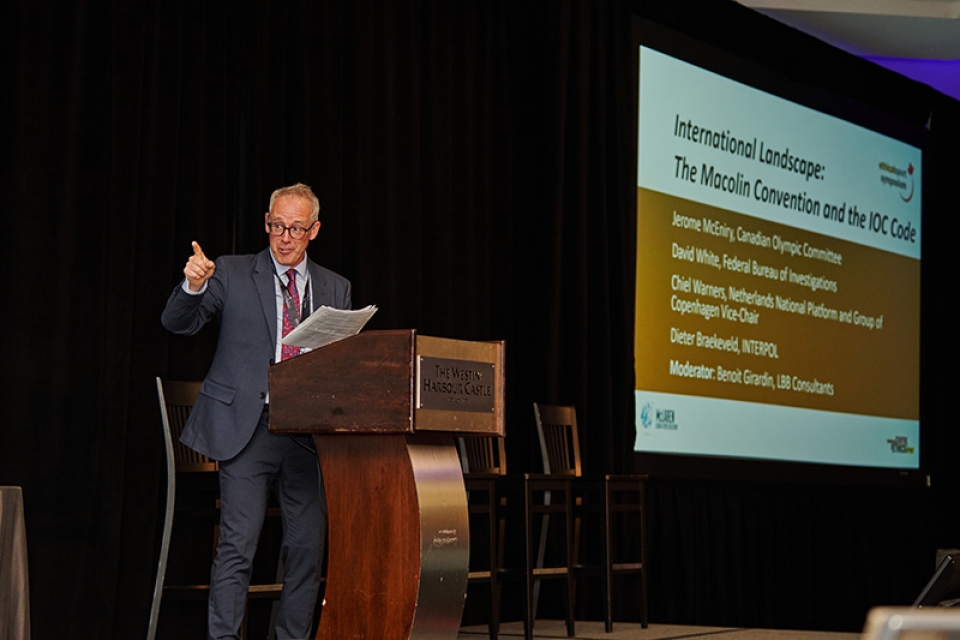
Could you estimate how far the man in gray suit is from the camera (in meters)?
3.19

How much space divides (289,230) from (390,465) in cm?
72

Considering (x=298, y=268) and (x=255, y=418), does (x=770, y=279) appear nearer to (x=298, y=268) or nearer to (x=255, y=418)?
(x=298, y=268)

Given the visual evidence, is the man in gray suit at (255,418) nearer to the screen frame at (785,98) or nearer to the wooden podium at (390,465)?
the wooden podium at (390,465)

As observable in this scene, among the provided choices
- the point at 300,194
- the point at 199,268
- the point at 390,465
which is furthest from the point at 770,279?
the point at 199,268

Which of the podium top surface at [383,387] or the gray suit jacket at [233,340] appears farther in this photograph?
the gray suit jacket at [233,340]

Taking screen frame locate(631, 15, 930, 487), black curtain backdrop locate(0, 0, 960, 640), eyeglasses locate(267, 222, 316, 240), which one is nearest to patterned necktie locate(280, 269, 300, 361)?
eyeglasses locate(267, 222, 316, 240)

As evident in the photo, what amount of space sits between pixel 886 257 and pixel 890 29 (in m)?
1.40

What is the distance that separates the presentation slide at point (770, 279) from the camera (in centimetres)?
626

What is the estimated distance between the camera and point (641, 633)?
4.89m

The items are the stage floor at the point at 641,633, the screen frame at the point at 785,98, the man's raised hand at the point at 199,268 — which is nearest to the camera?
the man's raised hand at the point at 199,268

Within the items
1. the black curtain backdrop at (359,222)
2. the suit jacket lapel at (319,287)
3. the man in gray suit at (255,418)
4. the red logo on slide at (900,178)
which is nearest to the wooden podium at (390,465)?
the man in gray suit at (255,418)

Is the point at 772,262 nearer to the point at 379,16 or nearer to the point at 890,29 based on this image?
the point at 890,29

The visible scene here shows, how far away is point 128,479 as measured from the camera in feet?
13.5

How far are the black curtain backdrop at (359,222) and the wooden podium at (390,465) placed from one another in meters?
1.22
